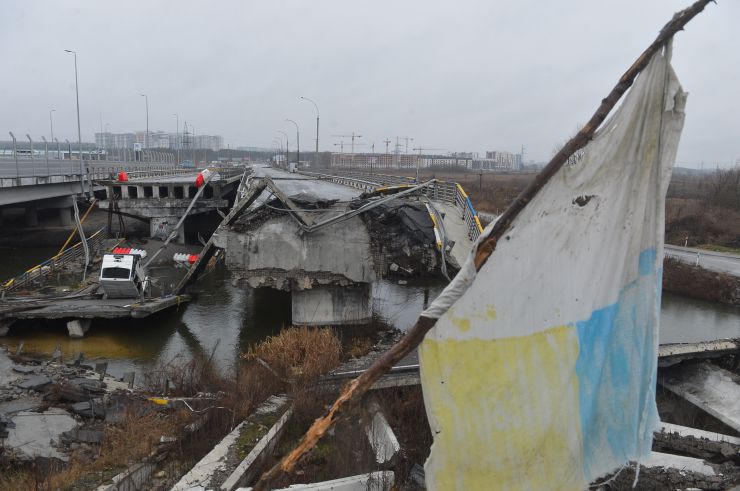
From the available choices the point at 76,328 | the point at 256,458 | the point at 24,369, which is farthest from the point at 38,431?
the point at 76,328

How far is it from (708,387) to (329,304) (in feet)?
37.0

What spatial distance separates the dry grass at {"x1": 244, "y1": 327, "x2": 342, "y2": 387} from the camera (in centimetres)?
1172

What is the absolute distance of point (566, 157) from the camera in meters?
2.91

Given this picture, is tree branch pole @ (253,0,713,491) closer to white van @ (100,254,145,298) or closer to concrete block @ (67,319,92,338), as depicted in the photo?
concrete block @ (67,319,92,338)

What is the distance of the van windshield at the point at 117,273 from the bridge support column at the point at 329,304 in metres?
6.78

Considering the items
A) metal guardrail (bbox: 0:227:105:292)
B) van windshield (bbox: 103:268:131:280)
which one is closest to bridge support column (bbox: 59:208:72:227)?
metal guardrail (bbox: 0:227:105:292)

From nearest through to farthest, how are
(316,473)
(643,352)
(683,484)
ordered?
(643,352)
(683,484)
(316,473)

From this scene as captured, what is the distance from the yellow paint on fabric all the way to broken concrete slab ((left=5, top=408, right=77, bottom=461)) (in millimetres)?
8106

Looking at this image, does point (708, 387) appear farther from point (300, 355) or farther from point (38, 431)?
point (38, 431)

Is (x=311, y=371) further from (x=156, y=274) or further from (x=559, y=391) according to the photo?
(x=156, y=274)

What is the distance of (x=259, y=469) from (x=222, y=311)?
14.6 m

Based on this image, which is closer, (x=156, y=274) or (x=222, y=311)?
(x=222, y=311)

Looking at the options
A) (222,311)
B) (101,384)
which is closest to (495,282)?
(101,384)

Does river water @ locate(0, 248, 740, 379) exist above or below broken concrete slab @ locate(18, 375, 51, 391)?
below
